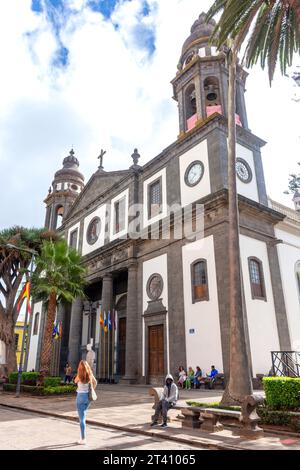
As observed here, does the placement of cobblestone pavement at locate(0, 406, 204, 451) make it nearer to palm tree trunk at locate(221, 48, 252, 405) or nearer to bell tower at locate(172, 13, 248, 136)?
palm tree trunk at locate(221, 48, 252, 405)

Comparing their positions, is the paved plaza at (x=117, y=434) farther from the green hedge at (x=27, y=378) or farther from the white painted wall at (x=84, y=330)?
the white painted wall at (x=84, y=330)

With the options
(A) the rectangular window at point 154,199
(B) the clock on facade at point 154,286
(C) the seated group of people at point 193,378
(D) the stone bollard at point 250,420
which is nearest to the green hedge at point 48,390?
(C) the seated group of people at point 193,378

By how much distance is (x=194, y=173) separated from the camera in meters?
22.0

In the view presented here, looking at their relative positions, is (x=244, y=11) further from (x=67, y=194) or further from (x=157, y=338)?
(x=67, y=194)

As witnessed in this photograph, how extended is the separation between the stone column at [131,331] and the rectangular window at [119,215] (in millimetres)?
4280

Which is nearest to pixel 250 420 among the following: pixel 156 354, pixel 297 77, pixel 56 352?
pixel 297 77

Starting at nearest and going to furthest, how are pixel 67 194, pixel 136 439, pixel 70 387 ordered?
pixel 136 439
pixel 70 387
pixel 67 194

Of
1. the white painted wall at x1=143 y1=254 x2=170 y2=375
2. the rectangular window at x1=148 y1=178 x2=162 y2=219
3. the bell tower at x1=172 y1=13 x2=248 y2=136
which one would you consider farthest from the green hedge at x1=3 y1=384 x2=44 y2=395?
the bell tower at x1=172 y1=13 x2=248 y2=136

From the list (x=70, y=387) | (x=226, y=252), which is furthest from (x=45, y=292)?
(x=226, y=252)

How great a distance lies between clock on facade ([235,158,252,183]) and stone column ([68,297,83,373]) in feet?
53.8

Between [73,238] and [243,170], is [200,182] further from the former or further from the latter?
[73,238]

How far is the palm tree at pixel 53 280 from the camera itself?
61.9ft

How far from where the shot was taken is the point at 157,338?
21.1 m
